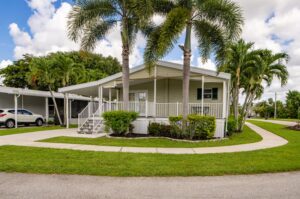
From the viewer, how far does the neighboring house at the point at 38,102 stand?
62.9 ft

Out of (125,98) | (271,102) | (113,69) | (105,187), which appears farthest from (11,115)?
(271,102)

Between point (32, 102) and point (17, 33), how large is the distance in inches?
272

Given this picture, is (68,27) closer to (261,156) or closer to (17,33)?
(261,156)

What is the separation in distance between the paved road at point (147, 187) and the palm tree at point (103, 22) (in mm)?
7593

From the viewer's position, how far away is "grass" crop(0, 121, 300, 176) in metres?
5.54

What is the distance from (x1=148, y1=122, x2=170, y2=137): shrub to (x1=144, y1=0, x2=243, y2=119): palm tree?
1.47m

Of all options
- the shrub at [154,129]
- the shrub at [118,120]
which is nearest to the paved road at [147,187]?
the shrub at [118,120]

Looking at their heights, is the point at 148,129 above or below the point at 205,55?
below

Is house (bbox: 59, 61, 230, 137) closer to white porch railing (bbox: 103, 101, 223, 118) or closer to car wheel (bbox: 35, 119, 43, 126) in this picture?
white porch railing (bbox: 103, 101, 223, 118)

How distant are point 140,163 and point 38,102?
20.0m

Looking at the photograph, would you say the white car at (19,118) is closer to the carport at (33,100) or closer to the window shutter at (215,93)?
the carport at (33,100)

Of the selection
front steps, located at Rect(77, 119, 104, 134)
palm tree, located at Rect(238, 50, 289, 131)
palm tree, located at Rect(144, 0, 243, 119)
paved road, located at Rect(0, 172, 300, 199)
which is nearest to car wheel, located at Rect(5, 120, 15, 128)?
front steps, located at Rect(77, 119, 104, 134)

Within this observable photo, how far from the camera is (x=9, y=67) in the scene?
28375 millimetres

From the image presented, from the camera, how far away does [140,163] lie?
623 centimetres
